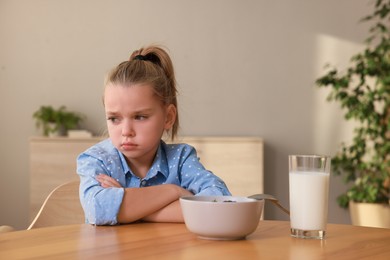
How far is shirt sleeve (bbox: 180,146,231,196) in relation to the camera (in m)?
1.55

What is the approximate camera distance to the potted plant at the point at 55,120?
4.52 m

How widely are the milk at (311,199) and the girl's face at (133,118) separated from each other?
50cm

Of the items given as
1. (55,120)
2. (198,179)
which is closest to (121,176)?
(198,179)

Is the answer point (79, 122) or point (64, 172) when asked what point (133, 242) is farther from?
point (79, 122)

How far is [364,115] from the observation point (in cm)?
412

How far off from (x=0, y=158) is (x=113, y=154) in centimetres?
335

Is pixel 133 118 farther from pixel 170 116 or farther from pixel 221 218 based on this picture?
pixel 221 218

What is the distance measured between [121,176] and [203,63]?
10.1ft

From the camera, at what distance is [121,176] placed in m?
1.65

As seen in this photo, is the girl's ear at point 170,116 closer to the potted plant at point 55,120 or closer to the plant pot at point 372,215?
the plant pot at point 372,215

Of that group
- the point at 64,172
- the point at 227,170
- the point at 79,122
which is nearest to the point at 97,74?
the point at 79,122

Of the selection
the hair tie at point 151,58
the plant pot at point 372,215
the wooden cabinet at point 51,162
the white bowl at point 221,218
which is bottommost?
the plant pot at point 372,215

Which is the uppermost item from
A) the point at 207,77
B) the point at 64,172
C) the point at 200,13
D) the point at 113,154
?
the point at 200,13

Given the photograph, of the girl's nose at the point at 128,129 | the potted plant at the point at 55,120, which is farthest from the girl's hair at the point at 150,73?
the potted plant at the point at 55,120
